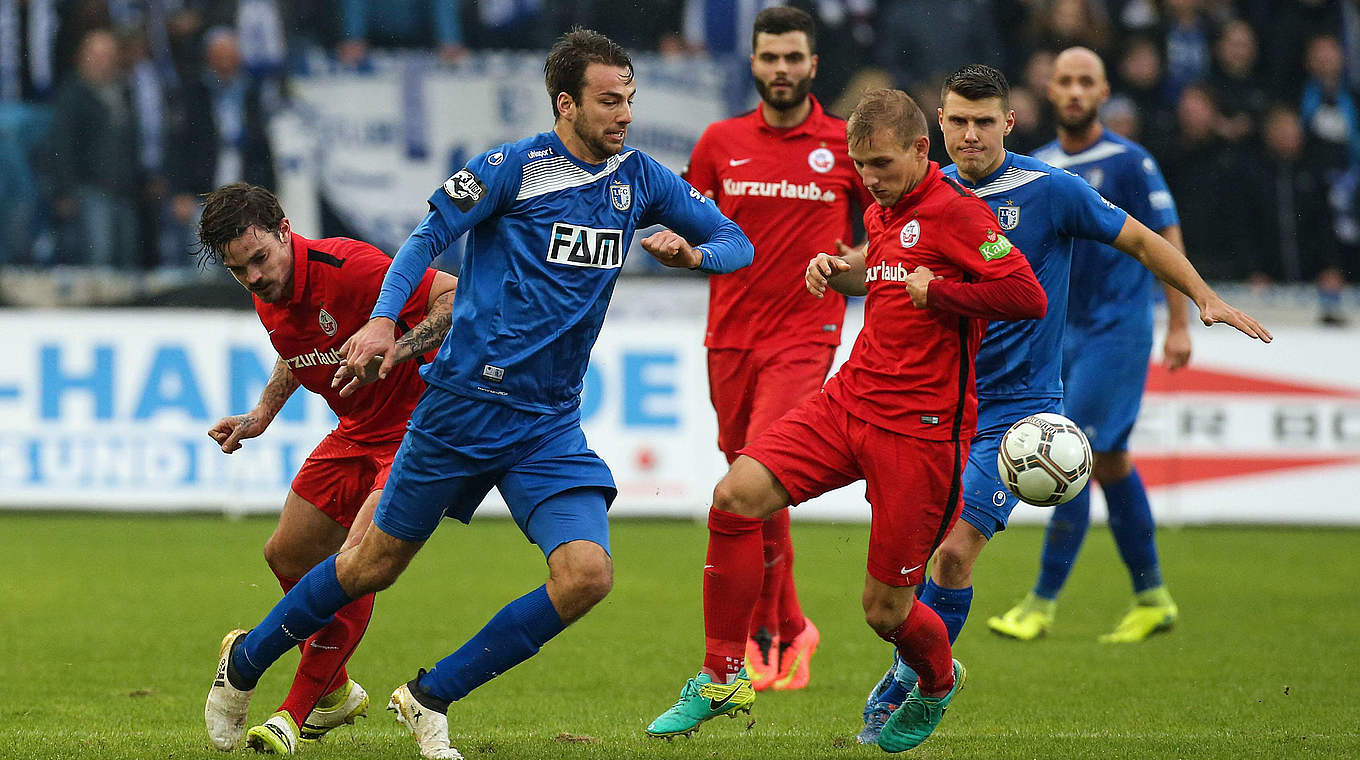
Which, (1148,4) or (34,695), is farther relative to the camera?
(1148,4)

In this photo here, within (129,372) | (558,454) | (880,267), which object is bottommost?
(129,372)

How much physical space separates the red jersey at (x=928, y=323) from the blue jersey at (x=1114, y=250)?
2.64 m

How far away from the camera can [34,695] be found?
20.4 feet

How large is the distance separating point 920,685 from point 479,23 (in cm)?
1046

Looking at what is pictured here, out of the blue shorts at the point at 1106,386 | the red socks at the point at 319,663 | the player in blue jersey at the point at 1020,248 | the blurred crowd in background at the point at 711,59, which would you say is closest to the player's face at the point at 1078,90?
the blue shorts at the point at 1106,386

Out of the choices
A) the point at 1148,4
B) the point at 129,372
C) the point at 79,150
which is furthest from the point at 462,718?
the point at 1148,4

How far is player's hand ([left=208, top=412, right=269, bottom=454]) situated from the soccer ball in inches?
99.8

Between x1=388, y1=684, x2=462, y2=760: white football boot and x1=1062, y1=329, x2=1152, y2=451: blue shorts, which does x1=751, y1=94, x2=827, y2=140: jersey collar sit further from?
x1=388, y1=684, x2=462, y2=760: white football boot

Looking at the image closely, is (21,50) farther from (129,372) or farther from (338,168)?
(129,372)

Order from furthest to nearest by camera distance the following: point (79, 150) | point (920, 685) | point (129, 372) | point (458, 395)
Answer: point (79, 150) < point (129, 372) < point (920, 685) < point (458, 395)

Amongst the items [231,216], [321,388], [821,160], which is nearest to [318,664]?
[321,388]

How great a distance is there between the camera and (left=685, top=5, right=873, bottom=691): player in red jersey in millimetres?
6852

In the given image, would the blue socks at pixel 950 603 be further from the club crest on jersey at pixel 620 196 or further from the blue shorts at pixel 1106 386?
the blue shorts at pixel 1106 386

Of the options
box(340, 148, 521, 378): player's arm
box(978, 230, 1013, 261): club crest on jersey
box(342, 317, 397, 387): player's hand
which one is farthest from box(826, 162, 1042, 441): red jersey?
box(342, 317, 397, 387): player's hand
